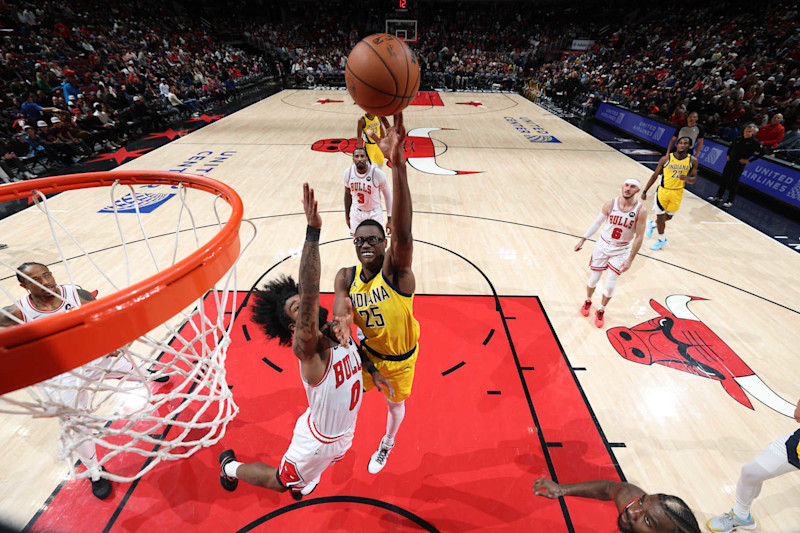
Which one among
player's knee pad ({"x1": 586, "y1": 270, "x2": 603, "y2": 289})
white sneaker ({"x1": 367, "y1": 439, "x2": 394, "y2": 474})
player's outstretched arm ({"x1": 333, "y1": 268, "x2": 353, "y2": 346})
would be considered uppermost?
player's outstretched arm ({"x1": 333, "y1": 268, "x2": 353, "y2": 346})

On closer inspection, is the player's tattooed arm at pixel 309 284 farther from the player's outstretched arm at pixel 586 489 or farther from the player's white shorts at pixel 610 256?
the player's white shorts at pixel 610 256

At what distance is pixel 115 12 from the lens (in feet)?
64.6

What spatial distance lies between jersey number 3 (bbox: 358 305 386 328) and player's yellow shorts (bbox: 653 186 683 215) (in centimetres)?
538

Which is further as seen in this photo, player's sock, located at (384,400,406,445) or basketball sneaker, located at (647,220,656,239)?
basketball sneaker, located at (647,220,656,239)

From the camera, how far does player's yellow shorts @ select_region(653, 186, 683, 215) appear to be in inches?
224

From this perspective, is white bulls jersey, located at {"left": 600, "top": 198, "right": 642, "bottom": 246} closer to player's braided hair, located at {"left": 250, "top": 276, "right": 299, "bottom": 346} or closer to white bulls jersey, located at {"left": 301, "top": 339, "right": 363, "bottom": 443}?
white bulls jersey, located at {"left": 301, "top": 339, "right": 363, "bottom": 443}

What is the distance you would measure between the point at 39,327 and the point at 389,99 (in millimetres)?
2007

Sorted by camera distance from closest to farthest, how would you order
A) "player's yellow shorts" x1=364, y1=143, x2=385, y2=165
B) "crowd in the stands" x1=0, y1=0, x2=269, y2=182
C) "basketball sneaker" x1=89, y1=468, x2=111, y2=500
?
"basketball sneaker" x1=89, y1=468, x2=111, y2=500 → "player's yellow shorts" x1=364, y1=143, x2=385, y2=165 → "crowd in the stands" x1=0, y1=0, x2=269, y2=182

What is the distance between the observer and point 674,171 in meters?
5.58

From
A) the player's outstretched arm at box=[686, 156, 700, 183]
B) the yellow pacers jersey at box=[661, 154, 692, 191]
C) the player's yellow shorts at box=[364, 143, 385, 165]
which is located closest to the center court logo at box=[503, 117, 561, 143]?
the yellow pacers jersey at box=[661, 154, 692, 191]

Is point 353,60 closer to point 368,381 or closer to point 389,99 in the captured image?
point 389,99

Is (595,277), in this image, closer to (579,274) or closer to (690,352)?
(579,274)

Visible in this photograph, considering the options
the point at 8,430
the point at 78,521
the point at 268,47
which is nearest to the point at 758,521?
the point at 78,521

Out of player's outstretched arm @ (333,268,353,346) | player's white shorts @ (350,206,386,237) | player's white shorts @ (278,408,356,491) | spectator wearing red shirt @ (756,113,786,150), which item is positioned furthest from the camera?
spectator wearing red shirt @ (756,113,786,150)
